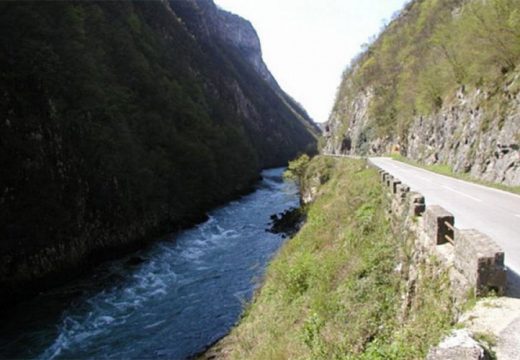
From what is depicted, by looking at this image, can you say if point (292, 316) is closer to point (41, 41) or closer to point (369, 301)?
point (369, 301)

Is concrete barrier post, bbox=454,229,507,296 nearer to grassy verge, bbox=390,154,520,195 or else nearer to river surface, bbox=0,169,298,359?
grassy verge, bbox=390,154,520,195

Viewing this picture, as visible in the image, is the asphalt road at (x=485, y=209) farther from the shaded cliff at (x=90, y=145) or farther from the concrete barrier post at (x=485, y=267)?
the shaded cliff at (x=90, y=145)

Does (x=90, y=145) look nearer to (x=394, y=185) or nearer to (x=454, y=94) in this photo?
(x=394, y=185)

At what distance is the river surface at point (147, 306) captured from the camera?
54.7 feet

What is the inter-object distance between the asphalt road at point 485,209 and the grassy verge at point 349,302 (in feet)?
5.58

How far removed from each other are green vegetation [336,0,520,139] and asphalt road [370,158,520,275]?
21.5 feet

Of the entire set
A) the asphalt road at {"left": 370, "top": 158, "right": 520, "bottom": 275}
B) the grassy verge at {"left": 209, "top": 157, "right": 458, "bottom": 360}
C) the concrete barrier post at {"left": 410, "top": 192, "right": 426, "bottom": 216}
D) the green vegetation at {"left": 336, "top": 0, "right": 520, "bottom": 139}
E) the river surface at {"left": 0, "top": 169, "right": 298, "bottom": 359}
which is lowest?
the river surface at {"left": 0, "top": 169, "right": 298, "bottom": 359}

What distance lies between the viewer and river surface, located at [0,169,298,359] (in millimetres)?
16688

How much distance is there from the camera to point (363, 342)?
7.95 m

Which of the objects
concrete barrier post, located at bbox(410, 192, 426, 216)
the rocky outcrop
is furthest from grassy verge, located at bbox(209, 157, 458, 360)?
the rocky outcrop

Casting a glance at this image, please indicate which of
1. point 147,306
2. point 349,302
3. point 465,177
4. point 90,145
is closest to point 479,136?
point 465,177

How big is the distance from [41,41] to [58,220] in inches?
708

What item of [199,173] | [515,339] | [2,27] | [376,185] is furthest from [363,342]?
[199,173]

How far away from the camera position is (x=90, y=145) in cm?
3466
